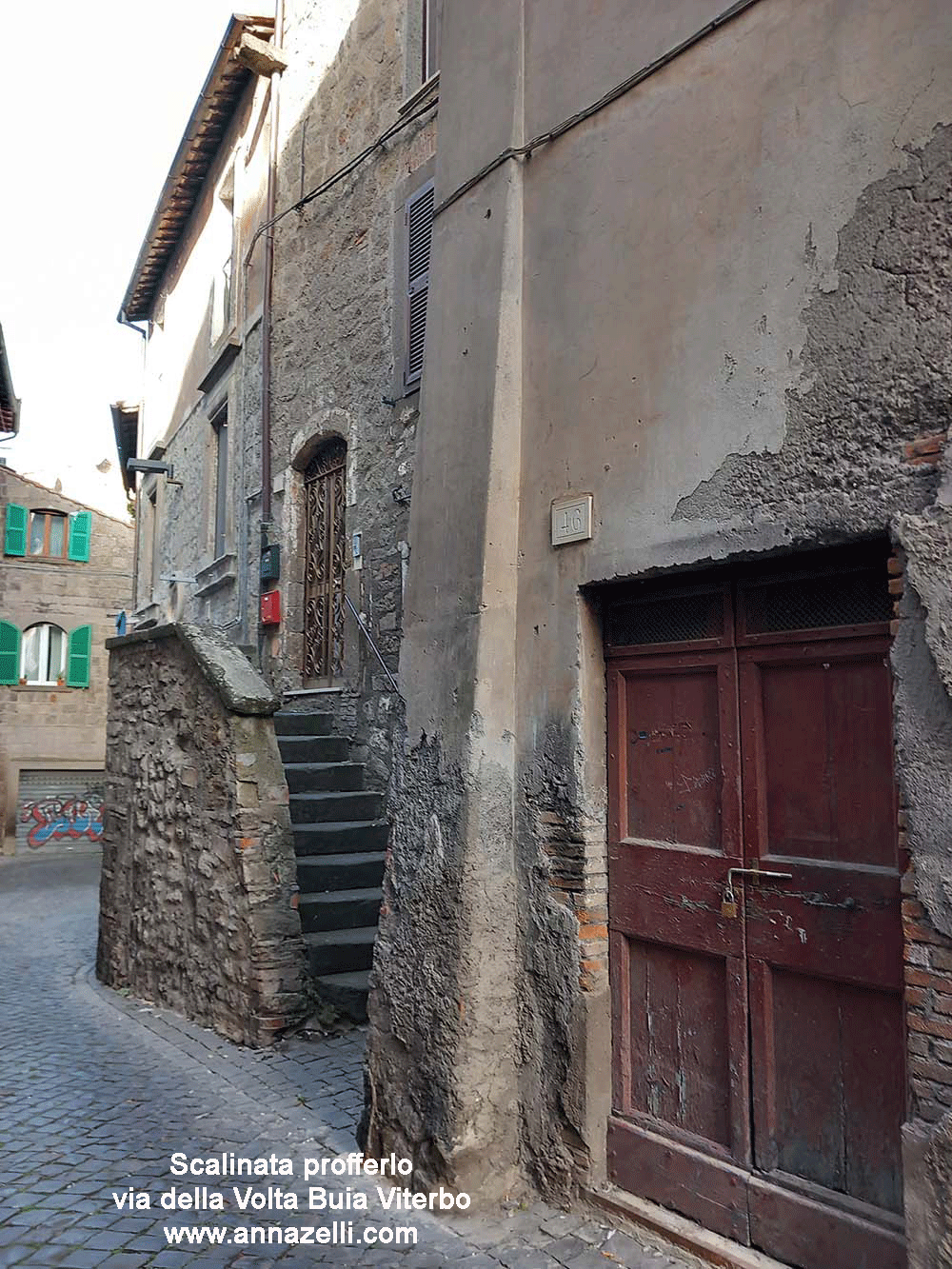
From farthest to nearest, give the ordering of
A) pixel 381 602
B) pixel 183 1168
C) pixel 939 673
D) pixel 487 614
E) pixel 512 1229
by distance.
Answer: pixel 381 602 → pixel 183 1168 → pixel 487 614 → pixel 512 1229 → pixel 939 673

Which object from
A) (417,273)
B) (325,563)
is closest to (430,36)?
(417,273)

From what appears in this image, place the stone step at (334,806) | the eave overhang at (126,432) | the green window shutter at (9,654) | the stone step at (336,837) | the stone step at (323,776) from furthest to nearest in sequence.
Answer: the green window shutter at (9,654) → the eave overhang at (126,432) → the stone step at (323,776) → the stone step at (334,806) → the stone step at (336,837)

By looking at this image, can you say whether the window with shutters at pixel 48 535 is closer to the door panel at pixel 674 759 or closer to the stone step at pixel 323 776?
the stone step at pixel 323 776

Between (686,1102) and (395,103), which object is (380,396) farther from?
(686,1102)

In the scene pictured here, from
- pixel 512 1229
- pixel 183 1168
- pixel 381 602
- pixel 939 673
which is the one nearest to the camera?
pixel 939 673

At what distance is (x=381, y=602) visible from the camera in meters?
7.86

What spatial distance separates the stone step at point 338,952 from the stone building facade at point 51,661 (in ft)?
54.3

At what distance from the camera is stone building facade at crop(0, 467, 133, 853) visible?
67.5ft

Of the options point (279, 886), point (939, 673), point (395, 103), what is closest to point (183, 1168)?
point (279, 886)

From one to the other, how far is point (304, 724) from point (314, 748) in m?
0.45

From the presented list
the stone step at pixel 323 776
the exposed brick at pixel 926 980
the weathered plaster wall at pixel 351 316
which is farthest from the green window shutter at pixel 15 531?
the exposed brick at pixel 926 980

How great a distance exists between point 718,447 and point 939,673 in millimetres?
1053

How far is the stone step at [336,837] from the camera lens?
681cm

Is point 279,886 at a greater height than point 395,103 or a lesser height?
lesser
